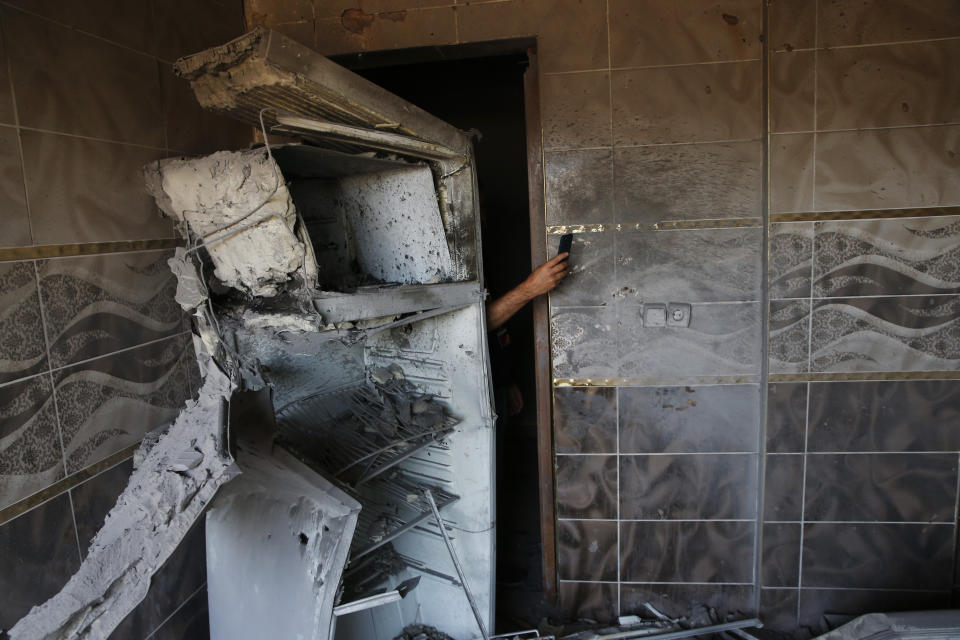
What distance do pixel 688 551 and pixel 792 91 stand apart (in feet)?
5.10

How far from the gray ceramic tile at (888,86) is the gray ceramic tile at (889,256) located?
0.99 ft

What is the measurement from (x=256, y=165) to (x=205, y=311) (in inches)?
13.1

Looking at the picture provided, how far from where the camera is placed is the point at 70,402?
1303 millimetres

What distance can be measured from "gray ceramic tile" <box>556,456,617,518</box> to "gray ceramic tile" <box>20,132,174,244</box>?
1.49 meters

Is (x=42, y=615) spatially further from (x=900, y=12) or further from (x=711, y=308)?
(x=900, y=12)

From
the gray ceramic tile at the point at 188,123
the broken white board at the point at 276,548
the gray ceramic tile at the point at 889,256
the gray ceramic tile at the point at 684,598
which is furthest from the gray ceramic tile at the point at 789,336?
the gray ceramic tile at the point at 188,123

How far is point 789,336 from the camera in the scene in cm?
188

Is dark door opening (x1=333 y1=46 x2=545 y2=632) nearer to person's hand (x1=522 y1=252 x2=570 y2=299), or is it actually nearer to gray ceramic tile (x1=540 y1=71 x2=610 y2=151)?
person's hand (x1=522 y1=252 x2=570 y2=299)

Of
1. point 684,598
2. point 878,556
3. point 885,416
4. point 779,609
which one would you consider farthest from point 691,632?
point 885,416

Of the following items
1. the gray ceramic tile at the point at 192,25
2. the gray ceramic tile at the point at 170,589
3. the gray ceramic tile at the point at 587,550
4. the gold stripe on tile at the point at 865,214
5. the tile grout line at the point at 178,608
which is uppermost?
the gray ceramic tile at the point at 192,25

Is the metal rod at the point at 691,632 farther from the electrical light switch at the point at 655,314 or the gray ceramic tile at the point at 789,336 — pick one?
the electrical light switch at the point at 655,314

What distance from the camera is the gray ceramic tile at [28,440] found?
1.16 m

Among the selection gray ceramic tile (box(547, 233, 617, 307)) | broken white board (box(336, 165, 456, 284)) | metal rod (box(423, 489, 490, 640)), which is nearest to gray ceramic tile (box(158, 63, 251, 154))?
broken white board (box(336, 165, 456, 284))

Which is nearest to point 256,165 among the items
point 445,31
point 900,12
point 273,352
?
point 273,352
